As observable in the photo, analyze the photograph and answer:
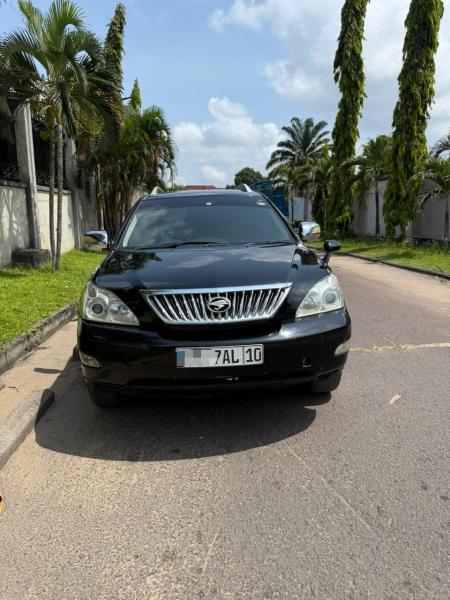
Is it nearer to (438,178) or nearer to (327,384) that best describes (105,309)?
(327,384)

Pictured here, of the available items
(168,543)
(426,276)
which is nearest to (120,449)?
(168,543)

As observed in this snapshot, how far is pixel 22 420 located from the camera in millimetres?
3506

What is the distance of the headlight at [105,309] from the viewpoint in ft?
10.5

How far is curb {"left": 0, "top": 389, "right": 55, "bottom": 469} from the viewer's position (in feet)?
10.3

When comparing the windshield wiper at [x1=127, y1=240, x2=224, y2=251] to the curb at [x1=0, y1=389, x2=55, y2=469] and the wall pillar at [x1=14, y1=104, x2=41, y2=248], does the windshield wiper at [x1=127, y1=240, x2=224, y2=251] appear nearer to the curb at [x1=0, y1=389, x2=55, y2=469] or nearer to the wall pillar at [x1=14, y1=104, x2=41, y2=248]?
the curb at [x1=0, y1=389, x2=55, y2=469]

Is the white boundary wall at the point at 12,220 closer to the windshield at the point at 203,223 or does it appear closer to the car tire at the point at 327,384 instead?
the windshield at the point at 203,223

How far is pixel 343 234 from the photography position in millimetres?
26484

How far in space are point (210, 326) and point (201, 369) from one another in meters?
0.26

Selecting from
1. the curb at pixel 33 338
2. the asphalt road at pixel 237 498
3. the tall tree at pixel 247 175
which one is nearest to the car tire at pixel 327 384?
the asphalt road at pixel 237 498

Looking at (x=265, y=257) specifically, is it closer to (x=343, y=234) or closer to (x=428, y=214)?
(x=428, y=214)

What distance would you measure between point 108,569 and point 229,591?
521 mm

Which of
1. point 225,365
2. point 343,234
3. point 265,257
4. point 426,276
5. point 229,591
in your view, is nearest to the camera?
point 229,591

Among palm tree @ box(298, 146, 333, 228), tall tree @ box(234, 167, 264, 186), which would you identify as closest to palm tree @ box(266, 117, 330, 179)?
palm tree @ box(298, 146, 333, 228)

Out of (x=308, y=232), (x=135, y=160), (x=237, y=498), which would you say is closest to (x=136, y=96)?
(x=135, y=160)
